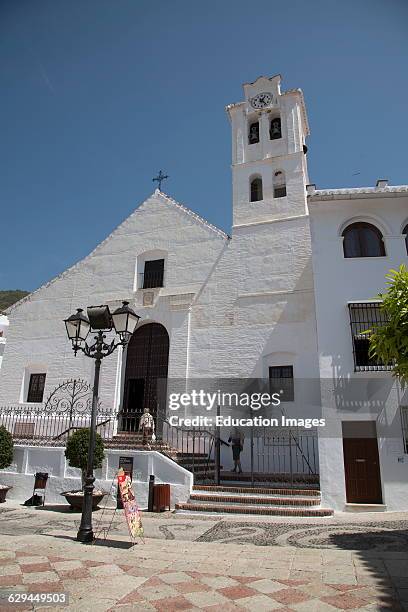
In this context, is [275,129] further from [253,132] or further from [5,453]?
[5,453]

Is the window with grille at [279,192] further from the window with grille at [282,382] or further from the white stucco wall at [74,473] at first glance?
the white stucco wall at [74,473]

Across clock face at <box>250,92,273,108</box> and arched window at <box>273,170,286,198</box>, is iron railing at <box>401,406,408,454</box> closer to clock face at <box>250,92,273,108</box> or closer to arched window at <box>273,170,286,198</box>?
arched window at <box>273,170,286,198</box>

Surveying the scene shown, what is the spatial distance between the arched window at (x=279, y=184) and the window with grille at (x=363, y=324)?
7245 mm

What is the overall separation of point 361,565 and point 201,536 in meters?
3.46

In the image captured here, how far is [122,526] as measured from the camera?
9.56 m

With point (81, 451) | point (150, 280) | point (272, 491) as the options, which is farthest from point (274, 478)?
point (150, 280)

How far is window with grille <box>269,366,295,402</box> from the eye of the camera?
15383 millimetres

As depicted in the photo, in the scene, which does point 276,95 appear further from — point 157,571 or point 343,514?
point 157,571

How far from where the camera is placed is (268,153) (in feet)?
64.1

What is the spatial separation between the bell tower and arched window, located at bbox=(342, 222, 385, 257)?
11.5ft

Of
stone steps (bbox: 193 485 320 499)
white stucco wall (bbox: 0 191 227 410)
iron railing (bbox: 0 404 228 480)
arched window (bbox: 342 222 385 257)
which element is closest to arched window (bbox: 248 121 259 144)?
white stucco wall (bbox: 0 191 227 410)

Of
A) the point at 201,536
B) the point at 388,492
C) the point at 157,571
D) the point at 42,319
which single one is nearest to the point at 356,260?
the point at 388,492

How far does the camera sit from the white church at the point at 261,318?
1254 centimetres

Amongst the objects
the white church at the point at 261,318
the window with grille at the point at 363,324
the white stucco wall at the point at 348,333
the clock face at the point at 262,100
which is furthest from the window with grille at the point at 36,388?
the clock face at the point at 262,100
